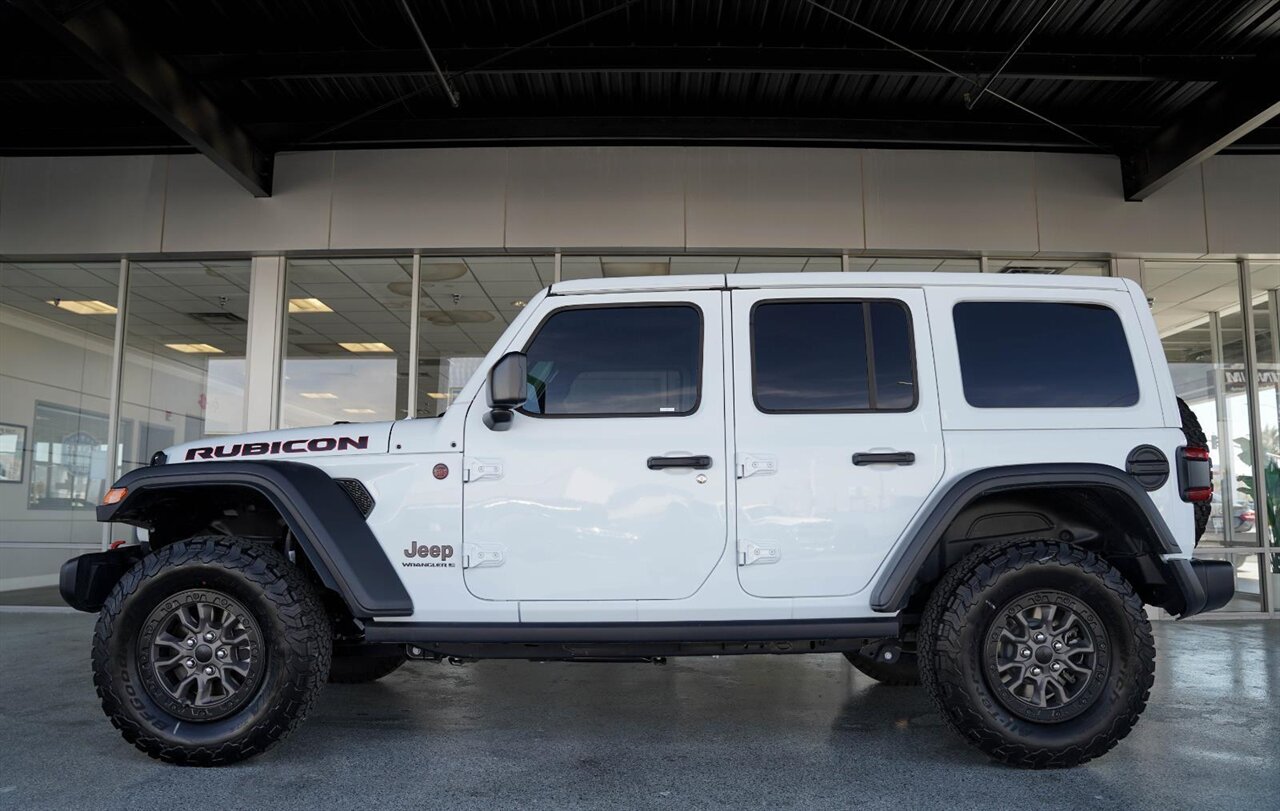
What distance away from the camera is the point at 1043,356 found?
3480 millimetres

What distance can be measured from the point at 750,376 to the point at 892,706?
2.15 m

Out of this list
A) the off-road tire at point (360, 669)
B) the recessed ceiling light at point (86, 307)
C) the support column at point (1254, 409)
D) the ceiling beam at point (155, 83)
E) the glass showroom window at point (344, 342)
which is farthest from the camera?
the recessed ceiling light at point (86, 307)

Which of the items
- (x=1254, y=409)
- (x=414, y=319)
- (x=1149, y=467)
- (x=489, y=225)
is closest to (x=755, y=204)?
(x=489, y=225)

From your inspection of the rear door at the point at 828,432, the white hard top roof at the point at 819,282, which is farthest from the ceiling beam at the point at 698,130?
the rear door at the point at 828,432

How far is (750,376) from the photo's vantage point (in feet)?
11.2

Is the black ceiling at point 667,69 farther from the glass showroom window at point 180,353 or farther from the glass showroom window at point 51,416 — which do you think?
the glass showroom window at point 51,416

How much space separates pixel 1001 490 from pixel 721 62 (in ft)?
15.6

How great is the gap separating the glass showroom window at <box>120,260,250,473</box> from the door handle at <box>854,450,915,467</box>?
725cm

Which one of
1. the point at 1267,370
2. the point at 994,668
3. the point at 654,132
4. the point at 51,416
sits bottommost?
the point at 994,668

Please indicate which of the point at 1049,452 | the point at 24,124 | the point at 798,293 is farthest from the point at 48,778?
the point at 24,124

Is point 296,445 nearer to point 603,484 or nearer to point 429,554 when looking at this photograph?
point 429,554

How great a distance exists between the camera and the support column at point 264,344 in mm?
8148

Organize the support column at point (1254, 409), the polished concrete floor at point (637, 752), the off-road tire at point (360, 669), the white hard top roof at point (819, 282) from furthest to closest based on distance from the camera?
the support column at point (1254, 409)
the off-road tire at point (360, 669)
the white hard top roof at point (819, 282)
the polished concrete floor at point (637, 752)

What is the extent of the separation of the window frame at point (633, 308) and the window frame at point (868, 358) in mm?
208
